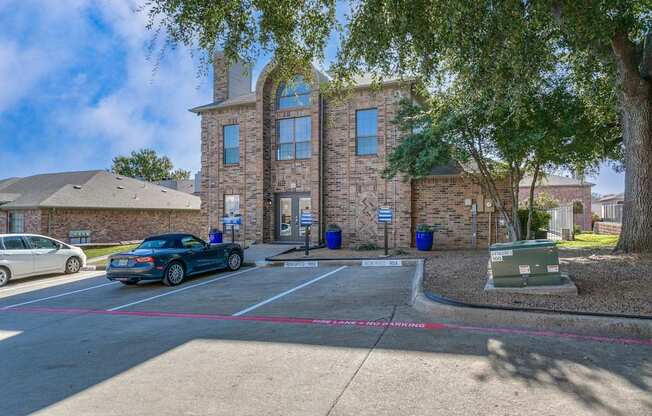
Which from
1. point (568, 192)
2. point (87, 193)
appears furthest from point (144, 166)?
point (568, 192)

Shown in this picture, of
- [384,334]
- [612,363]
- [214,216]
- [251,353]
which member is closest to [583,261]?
[612,363]

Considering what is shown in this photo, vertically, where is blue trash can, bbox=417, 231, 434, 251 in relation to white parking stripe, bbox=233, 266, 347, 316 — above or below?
above

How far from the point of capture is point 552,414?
322 cm

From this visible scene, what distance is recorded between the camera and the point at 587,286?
273 inches

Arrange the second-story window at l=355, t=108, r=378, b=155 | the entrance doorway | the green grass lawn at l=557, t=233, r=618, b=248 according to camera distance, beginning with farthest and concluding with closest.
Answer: the entrance doorway → the second-story window at l=355, t=108, r=378, b=155 → the green grass lawn at l=557, t=233, r=618, b=248

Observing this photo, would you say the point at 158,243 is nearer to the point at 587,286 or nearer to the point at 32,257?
the point at 32,257

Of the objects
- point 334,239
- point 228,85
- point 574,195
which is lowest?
point 334,239

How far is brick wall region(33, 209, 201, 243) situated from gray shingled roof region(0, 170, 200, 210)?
613mm

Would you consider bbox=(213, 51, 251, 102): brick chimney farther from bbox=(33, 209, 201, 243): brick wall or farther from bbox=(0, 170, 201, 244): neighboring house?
bbox=(33, 209, 201, 243): brick wall

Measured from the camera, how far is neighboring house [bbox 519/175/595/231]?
3173 centimetres

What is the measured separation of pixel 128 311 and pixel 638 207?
1103 cm

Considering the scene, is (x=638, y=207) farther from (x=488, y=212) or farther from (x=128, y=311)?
(x=128, y=311)

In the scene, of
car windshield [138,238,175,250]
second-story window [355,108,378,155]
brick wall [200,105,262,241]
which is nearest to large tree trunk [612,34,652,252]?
second-story window [355,108,378,155]

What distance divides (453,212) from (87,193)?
22.2 metres
